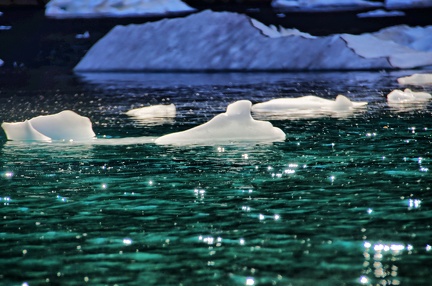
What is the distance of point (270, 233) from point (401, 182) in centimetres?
321

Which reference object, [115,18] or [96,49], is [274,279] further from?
[115,18]

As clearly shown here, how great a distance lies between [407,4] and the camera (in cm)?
5141

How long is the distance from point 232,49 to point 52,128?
2006 centimetres

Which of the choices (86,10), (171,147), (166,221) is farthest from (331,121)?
(86,10)

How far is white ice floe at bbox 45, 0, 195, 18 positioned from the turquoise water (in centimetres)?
3364

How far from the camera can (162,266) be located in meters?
8.02

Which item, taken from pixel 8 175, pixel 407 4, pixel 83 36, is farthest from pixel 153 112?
pixel 407 4

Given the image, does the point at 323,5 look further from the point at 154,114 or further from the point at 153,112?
the point at 154,114

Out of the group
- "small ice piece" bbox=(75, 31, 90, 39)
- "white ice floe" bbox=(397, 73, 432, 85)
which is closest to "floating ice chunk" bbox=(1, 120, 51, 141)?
"white ice floe" bbox=(397, 73, 432, 85)

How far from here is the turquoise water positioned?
7902mm

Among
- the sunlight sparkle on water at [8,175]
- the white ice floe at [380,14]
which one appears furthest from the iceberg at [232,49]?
the sunlight sparkle on water at [8,175]

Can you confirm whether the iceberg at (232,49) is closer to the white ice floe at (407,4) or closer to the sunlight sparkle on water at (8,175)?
the white ice floe at (407,4)

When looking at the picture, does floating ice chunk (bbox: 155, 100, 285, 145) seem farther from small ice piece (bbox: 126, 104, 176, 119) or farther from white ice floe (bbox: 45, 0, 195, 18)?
white ice floe (bbox: 45, 0, 195, 18)

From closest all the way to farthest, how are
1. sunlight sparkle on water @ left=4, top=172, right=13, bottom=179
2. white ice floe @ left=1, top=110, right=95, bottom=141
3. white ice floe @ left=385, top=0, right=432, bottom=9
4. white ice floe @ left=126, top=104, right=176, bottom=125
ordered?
sunlight sparkle on water @ left=4, top=172, right=13, bottom=179 < white ice floe @ left=1, top=110, right=95, bottom=141 < white ice floe @ left=126, top=104, right=176, bottom=125 < white ice floe @ left=385, top=0, right=432, bottom=9
